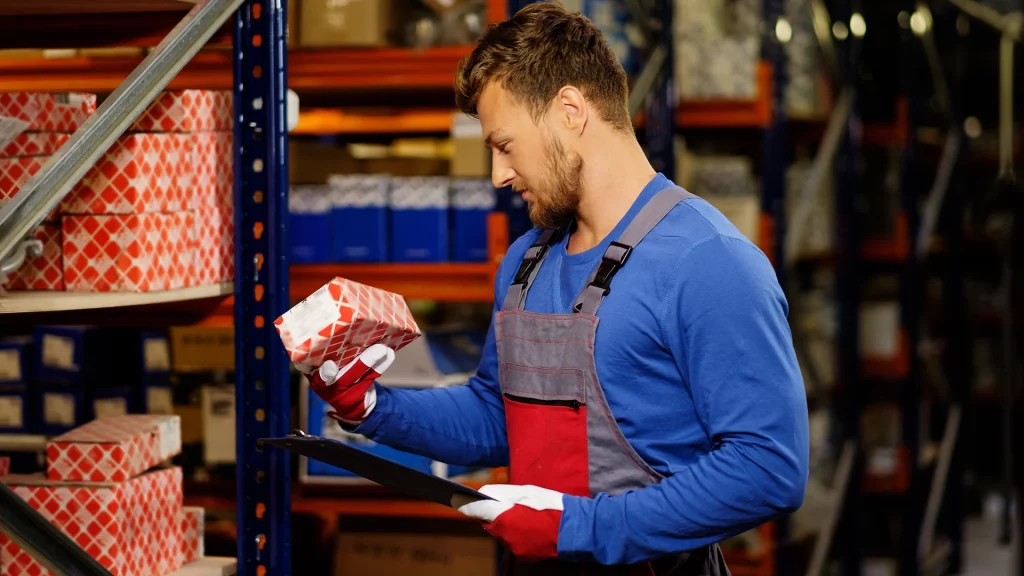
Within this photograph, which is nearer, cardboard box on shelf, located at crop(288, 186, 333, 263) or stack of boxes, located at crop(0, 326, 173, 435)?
stack of boxes, located at crop(0, 326, 173, 435)

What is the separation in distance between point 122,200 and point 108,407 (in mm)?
1112

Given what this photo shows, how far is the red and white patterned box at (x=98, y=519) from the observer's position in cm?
218

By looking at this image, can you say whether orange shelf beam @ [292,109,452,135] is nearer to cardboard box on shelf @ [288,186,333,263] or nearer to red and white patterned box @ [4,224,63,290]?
cardboard box on shelf @ [288,186,333,263]

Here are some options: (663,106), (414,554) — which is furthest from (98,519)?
(663,106)

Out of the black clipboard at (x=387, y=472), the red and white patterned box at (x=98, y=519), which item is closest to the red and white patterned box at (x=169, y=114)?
the red and white patterned box at (x=98, y=519)

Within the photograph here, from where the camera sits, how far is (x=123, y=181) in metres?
2.28

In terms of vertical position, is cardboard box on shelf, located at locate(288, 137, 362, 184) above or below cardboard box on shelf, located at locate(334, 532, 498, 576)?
above

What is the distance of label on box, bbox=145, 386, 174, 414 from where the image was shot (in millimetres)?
3381

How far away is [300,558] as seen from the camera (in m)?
3.88

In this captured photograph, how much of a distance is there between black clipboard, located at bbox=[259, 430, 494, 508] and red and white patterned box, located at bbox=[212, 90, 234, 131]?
89cm

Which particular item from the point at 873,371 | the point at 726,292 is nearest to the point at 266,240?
the point at 726,292

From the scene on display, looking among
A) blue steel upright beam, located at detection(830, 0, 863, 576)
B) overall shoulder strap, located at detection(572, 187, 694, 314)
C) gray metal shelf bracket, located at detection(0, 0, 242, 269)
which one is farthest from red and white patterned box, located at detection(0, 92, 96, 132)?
blue steel upright beam, located at detection(830, 0, 863, 576)

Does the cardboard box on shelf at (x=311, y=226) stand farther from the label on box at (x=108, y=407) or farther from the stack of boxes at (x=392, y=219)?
the label on box at (x=108, y=407)

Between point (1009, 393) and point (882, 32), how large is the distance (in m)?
3.25
